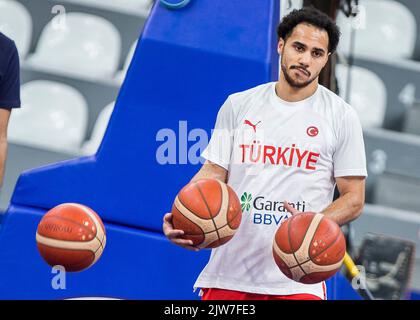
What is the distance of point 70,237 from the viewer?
8.28ft

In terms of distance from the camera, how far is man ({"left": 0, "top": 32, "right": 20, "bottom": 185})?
2.77m

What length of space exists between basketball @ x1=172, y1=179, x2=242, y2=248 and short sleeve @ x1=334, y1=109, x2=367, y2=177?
0.92ft

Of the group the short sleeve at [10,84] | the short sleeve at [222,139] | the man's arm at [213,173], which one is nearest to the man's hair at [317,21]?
the short sleeve at [222,139]

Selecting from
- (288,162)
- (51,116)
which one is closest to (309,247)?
(288,162)

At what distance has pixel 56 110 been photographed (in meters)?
3.56

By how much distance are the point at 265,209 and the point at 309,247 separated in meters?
0.25

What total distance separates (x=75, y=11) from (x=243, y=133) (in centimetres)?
112

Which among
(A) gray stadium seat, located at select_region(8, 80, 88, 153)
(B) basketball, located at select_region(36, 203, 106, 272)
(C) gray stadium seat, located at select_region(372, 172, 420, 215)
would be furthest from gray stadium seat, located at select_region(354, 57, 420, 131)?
(B) basketball, located at select_region(36, 203, 106, 272)

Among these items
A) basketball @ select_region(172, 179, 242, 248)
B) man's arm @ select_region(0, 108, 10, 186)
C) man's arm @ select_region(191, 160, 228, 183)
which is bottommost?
basketball @ select_region(172, 179, 242, 248)

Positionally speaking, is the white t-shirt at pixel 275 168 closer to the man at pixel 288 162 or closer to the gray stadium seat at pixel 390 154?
the man at pixel 288 162

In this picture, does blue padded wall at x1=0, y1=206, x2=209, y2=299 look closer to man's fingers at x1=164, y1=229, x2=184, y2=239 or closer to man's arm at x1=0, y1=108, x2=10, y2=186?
man's arm at x1=0, y1=108, x2=10, y2=186
